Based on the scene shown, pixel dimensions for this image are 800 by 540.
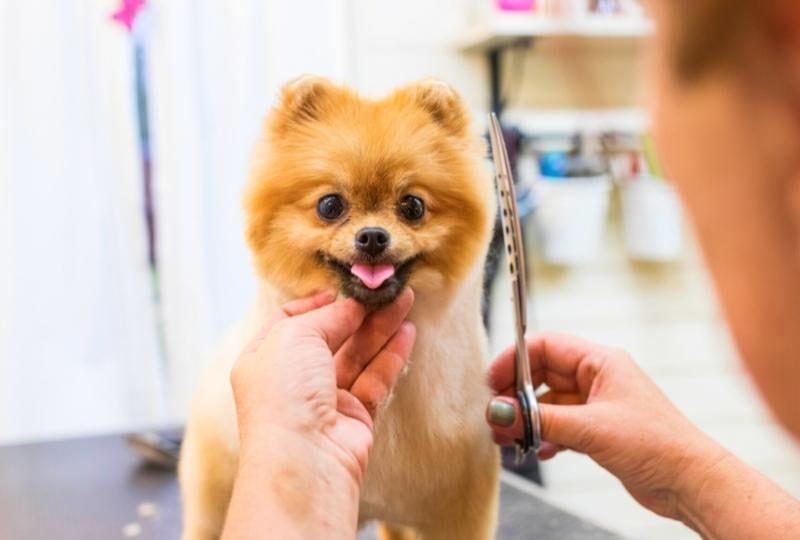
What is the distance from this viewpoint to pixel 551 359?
109 centimetres

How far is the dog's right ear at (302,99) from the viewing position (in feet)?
2.99

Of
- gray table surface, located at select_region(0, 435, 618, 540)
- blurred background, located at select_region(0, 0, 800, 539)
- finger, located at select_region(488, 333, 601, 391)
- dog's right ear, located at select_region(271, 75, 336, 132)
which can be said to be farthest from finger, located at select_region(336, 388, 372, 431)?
blurred background, located at select_region(0, 0, 800, 539)

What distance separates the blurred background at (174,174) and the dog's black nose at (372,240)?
1.11 metres

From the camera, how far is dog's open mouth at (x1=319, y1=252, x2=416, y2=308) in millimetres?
821

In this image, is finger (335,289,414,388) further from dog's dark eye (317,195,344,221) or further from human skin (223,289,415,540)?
dog's dark eye (317,195,344,221)

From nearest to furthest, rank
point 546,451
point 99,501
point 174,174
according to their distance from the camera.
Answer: point 546,451 < point 99,501 < point 174,174

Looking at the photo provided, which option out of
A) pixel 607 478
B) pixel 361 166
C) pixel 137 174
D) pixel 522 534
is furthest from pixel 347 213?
pixel 607 478

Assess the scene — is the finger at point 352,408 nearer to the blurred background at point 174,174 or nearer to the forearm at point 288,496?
the forearm at point 288,496

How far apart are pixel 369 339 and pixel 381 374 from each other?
0.14 feet

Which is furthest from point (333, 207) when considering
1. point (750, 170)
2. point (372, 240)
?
point (750, 170)

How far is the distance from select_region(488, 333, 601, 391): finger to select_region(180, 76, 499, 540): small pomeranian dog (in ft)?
0.27

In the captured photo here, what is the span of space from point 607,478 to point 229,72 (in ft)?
4.91

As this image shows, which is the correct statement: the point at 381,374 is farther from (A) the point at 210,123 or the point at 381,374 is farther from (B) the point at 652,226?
(B) the point at 652,226

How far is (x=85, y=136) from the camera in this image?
6.35 feet
